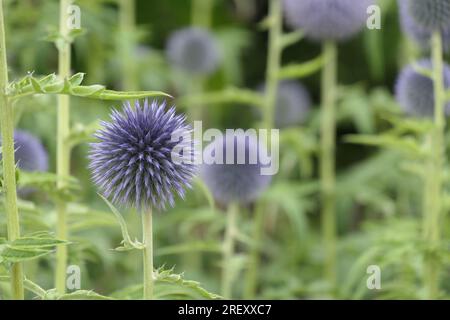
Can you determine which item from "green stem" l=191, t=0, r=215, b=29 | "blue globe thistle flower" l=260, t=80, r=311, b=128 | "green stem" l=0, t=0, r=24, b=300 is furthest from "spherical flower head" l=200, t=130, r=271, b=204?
"green stem" l=191, t=0, r=215, b=29

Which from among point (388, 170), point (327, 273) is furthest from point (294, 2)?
point (327, 273)

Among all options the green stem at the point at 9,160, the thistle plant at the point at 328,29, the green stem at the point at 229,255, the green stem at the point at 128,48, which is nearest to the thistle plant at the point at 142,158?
the green stem at the point at 9,160

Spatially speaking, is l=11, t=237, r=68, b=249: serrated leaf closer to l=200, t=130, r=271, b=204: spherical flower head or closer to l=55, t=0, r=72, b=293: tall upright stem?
l=55, t=0, r=72, b=293: tall upright stem

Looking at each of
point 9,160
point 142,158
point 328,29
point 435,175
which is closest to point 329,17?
point 328,29

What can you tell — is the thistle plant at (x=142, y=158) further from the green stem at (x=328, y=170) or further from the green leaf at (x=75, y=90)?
the green stem at (x=328, y=170)
